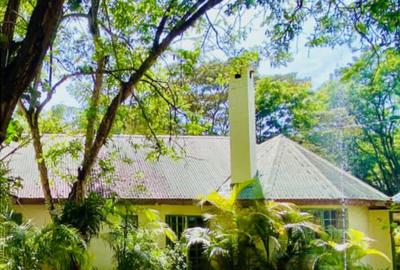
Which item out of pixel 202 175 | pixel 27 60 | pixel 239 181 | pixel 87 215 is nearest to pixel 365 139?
pixel 202 175

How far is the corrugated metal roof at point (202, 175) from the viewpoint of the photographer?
1275 centimetres

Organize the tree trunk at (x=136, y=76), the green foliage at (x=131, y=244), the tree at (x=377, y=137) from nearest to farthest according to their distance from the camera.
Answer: the tree trunk at (x=136, y=76), the green foliage at (x=131, y=244), the tree at (x=377, y=137)

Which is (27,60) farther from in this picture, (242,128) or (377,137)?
(377,137)

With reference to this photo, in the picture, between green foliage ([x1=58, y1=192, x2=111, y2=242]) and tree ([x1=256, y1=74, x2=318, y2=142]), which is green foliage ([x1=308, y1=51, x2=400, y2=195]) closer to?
tree ([x1=256, y1=74, x2=318, y2=142])

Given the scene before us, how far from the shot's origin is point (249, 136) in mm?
13055

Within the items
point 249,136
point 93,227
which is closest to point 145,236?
point 93,227

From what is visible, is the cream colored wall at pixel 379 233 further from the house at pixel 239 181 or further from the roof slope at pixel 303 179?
the roof slope at pixel 303 179

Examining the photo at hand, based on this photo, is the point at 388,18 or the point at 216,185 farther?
the point at 216,185

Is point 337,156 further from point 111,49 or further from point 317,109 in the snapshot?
point 111,49

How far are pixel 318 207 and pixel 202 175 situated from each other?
451 cm

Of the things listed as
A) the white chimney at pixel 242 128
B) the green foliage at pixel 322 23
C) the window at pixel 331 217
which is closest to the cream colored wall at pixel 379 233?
the window at pixel 331 217

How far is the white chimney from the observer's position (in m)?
12.9

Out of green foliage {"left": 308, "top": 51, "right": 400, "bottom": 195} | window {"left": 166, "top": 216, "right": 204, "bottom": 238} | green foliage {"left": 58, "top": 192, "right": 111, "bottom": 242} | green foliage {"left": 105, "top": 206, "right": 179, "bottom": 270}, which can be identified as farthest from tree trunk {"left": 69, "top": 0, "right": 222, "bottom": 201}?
green foliage {"left": 308, "top": 51, "right": 400, "bottom": 195}

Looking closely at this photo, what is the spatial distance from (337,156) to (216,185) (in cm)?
411
